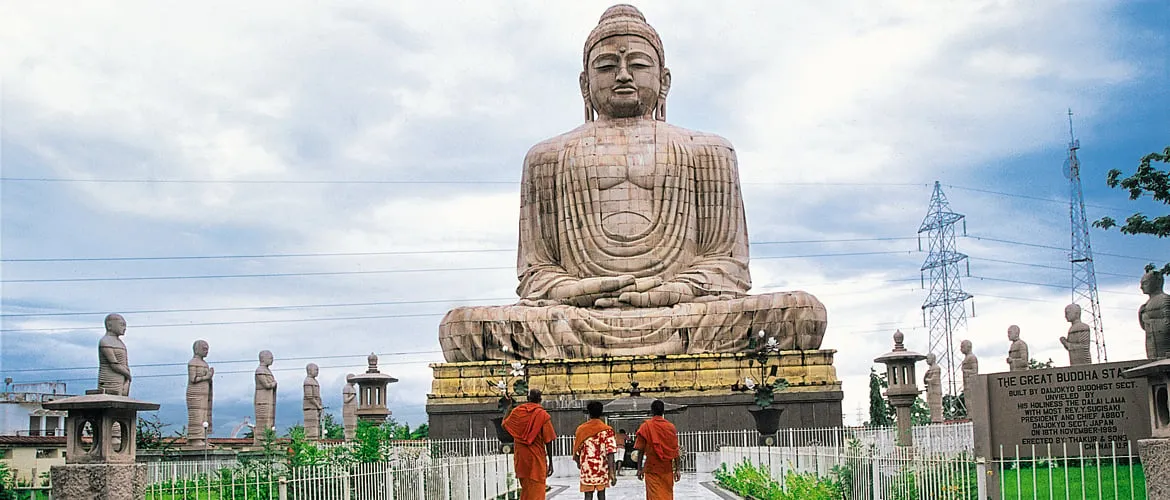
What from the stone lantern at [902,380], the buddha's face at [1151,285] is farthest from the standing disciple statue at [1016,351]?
the buddha's face at [1151,285]

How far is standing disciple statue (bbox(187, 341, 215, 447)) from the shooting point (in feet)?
72.5

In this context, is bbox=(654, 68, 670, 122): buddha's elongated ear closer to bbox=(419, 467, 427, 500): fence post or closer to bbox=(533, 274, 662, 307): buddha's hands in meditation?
bbox=(533, 274, 662, 307): buddha's hands in meditation

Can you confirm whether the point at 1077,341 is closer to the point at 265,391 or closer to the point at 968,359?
the point at 968,359

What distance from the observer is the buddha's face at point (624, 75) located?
23531 mm

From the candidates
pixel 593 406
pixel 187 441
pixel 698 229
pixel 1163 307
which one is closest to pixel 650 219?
pixel 698 229

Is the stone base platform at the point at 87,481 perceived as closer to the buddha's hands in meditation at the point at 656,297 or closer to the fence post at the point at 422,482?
the fence post at the point at 422,482

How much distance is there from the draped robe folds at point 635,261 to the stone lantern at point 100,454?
40.3 ft

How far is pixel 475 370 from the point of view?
2144cm

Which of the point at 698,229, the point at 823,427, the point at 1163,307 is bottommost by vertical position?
the point at 823,427

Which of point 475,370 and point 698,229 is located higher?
point 698,229

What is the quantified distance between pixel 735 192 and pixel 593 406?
1466 centimetres

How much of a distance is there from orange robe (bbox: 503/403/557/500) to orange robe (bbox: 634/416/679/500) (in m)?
0.75

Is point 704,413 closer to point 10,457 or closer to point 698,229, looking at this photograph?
point 698,229

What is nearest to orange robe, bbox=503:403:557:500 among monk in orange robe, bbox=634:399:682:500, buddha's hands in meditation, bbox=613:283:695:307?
monk in orange robe, bbox=634:399:682:500
